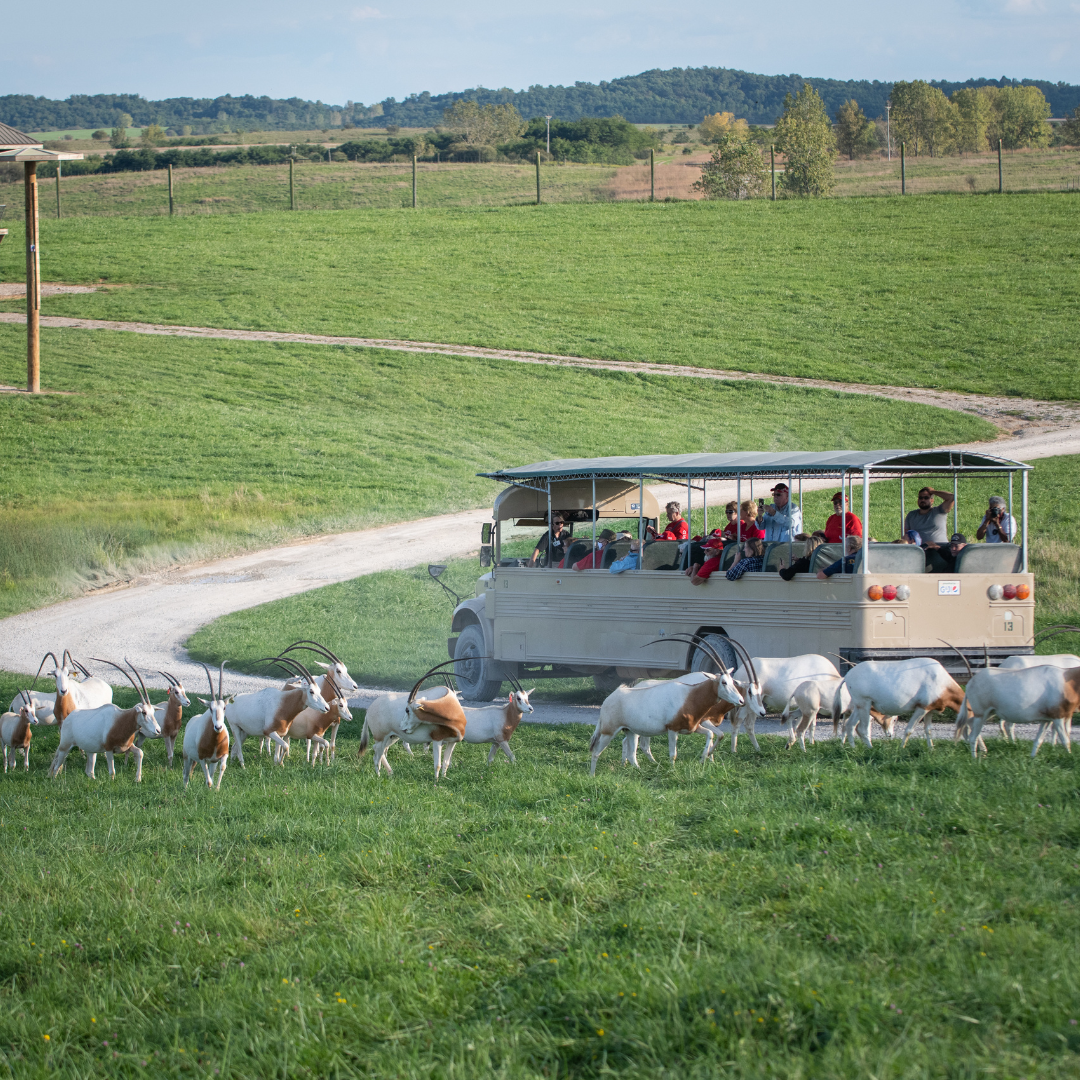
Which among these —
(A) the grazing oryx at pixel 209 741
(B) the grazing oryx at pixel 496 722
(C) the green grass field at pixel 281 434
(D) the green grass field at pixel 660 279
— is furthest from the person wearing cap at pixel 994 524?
(D) the green grass field at pixel 660 279

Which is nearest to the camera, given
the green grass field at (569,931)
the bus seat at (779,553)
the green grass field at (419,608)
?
the green grass field at (569,931)

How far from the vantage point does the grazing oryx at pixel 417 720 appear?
10039mm

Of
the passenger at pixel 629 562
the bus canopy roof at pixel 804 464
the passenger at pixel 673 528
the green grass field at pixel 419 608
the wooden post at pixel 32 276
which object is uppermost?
the wooden post at pixel 32 276

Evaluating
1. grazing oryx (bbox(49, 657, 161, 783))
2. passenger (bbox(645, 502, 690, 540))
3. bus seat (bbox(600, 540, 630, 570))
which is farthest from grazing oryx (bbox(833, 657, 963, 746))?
grazing oryx (bbox(49, 657, 161, 783))

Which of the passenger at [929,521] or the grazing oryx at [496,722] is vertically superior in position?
the passenger at [929,521]

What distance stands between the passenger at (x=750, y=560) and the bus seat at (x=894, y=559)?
121 cm

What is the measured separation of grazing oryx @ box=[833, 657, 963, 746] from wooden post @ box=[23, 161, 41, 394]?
3049 centimetres

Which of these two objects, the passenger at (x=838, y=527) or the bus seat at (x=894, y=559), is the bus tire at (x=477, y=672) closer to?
the passenger at (x=838, y=527)

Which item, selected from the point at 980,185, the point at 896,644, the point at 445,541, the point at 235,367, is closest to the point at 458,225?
the point at 235,367

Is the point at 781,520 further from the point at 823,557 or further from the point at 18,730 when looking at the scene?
the point at 18,730

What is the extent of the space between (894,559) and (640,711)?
Answer: 3.57m

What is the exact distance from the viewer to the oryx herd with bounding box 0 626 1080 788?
9.46 m

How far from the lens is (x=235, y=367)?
43.2 meters

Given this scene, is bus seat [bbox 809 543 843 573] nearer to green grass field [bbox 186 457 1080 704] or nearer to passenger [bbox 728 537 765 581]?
passenger [bbox 728 537 765 581]
